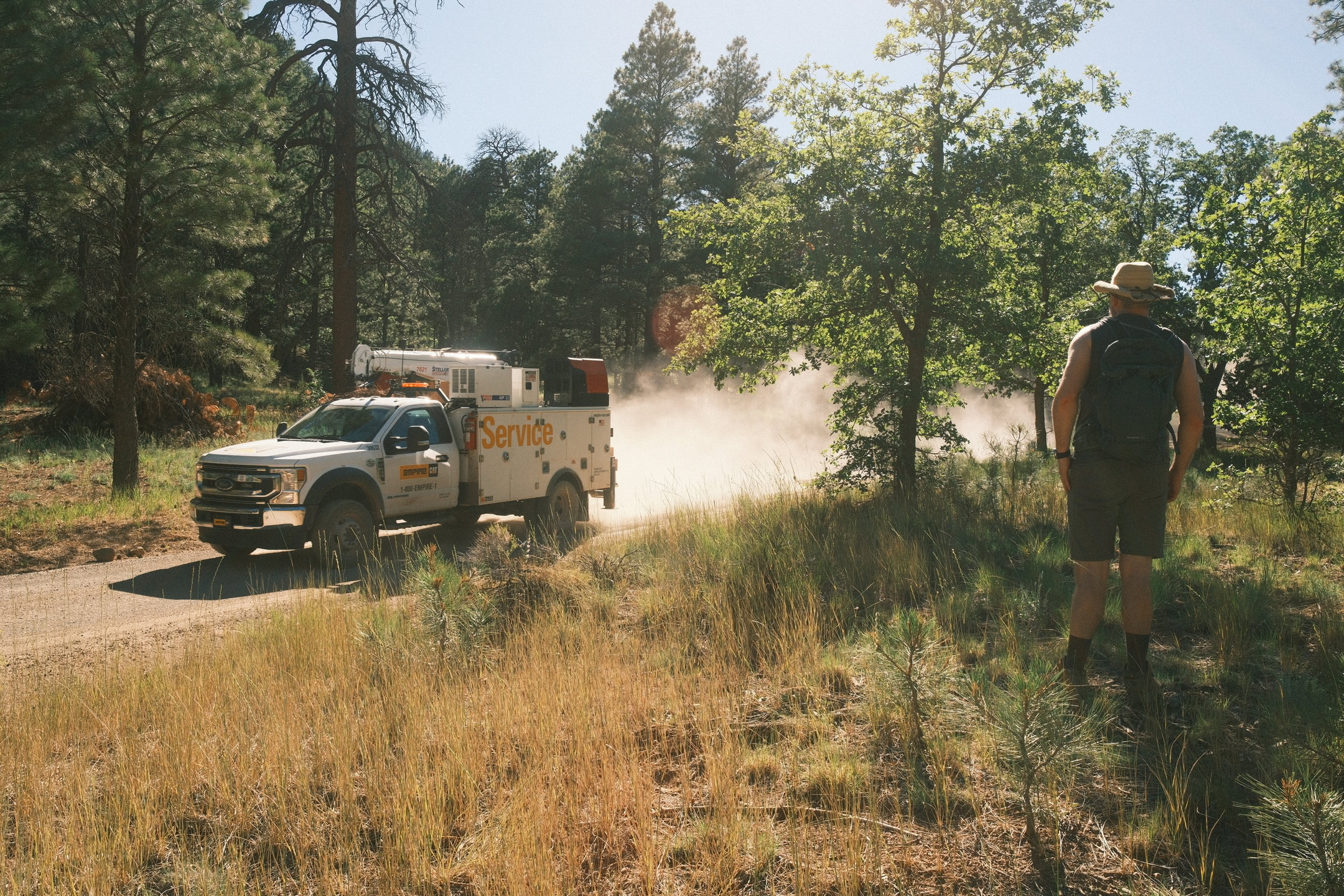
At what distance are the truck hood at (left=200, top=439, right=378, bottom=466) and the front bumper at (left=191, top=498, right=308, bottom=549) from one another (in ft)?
1.77

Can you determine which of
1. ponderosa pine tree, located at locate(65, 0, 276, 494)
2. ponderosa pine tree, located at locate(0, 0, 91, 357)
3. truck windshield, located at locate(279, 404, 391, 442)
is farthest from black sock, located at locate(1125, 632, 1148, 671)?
ponderosa pine tree, located at locate(65, 0, 276, 494)

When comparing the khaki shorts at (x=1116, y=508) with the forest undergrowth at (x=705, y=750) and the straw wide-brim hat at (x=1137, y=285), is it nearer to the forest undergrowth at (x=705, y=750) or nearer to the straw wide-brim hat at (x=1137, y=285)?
the forest undergrowth at (x=705, y=750)

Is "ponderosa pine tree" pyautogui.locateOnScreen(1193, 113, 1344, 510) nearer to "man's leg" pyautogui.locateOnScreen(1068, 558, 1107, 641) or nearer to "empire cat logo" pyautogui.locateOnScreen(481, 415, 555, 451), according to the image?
"man's leg" pyautogui.locateOnScreen(1068, 558, 1107, 641)

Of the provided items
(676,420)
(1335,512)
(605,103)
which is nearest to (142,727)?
(1335,512)

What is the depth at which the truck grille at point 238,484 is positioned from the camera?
33.2ft

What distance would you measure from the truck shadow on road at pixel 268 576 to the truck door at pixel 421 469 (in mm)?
642

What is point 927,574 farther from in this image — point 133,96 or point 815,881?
point 133,96

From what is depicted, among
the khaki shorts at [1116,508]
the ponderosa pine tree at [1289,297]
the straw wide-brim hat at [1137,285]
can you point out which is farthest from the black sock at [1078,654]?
the ponderosa pine tree at [1289,297]

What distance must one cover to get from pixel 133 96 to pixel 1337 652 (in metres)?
14.9

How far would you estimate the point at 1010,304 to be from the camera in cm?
1195

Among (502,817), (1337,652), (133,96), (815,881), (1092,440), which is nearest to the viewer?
(815,881)

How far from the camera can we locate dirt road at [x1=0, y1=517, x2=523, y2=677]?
6.83 m

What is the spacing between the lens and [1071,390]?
492 cm

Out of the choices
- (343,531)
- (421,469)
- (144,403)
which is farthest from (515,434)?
(144,403)
